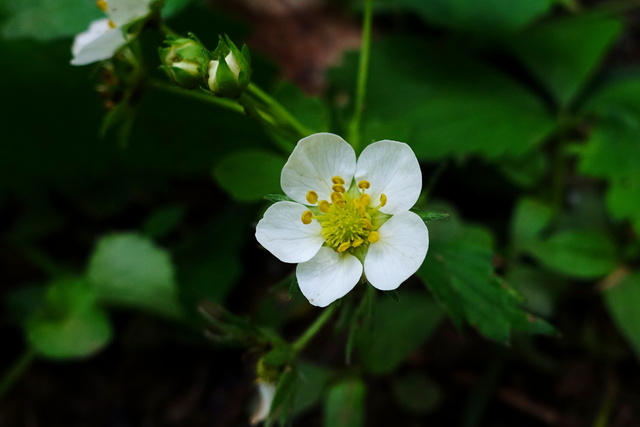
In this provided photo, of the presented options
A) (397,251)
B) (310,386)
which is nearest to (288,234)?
(397,251)

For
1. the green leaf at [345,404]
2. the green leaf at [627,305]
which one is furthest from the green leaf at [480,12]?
the green leaf at [345,404]

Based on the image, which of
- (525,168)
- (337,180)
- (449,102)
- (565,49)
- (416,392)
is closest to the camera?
(337,180)

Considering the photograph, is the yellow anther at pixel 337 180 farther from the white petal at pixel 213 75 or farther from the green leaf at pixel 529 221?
the green leaf at pixel 529 221

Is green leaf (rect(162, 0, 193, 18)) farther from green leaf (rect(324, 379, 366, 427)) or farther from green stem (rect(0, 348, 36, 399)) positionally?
green stem (rect(0, 348, 36, 399))

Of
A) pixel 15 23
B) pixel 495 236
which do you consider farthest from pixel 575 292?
pixel 15 23

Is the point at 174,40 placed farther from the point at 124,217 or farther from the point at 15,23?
the point at 124,217

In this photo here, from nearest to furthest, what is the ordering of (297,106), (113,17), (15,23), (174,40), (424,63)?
(174,40) < (113,17) < (297,106) < (15,23) < (424,63)

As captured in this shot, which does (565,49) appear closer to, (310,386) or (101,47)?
(310,386)
